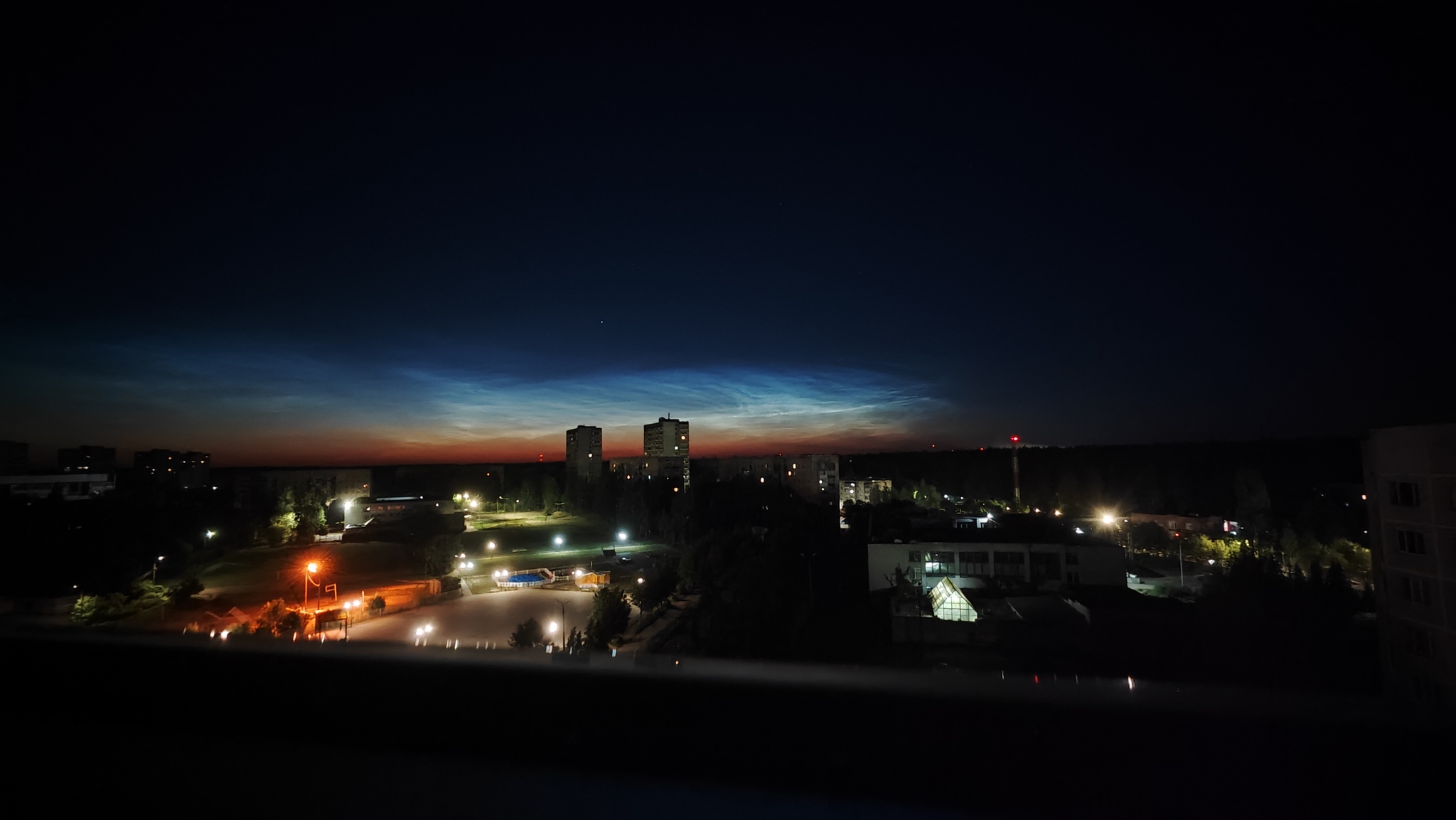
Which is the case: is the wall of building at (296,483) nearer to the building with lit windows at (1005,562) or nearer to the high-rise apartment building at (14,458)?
the high-rise apartment building at (14,458)

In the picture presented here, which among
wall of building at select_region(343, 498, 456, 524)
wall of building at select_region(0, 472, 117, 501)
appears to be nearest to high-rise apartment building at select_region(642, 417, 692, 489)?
wall of building at select_region(343, 498, 456, 524)

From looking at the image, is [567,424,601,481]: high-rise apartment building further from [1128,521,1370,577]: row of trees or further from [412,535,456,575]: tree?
[1128,521,1370,577]: row of trees

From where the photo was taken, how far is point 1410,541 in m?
8.55

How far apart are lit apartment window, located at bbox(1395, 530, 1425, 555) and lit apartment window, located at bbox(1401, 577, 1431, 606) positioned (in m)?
0.38

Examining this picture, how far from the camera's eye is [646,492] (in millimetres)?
44312

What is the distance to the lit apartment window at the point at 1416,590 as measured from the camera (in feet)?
27.2

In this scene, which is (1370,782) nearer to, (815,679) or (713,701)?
(815,679)

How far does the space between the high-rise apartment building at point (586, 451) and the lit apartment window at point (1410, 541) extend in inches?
2254

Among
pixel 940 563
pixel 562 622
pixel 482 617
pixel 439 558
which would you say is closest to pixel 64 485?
pixel 439 558

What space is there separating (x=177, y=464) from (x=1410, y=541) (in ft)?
263

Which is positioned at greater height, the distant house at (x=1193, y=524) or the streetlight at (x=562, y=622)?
the distant house at (x=1193, y=524)

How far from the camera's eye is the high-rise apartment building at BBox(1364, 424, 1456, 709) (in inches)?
316

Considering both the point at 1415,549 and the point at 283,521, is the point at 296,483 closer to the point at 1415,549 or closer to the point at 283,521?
the point at 283,521

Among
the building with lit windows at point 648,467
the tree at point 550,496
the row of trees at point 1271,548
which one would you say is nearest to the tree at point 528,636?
the row of trees at point 1271,548
